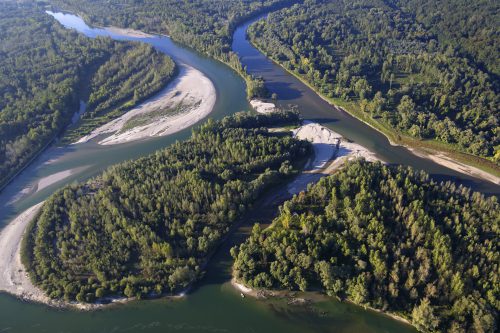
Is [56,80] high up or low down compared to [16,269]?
up

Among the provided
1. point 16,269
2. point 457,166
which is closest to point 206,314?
point 16,269

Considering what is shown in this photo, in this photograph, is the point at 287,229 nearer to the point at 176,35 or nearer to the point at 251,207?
the point at 251,207

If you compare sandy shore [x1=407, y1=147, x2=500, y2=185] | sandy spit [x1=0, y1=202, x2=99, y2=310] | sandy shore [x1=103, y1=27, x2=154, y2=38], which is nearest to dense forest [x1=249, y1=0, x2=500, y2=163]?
sandy shore [x1=407, y1=147, x2=500, y2=185]

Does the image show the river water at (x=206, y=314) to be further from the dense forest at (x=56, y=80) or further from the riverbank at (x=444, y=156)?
the dense forest at (x=56, y=80)

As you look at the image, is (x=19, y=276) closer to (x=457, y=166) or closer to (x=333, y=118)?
(x=333, y=118)

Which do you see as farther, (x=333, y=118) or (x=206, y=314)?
(x=333, y=118)

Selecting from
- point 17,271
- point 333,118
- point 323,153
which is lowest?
point 17,271

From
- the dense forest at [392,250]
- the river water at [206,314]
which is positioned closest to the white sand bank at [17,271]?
the river water at [206,314]
